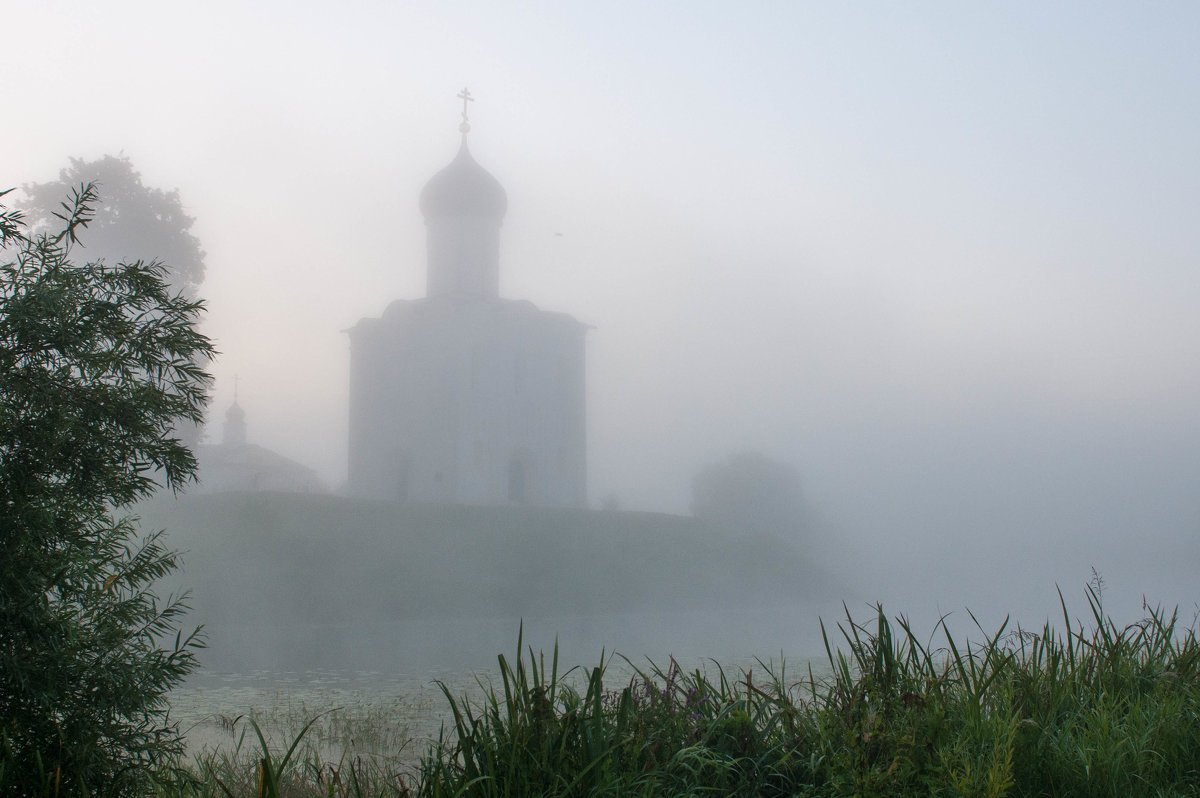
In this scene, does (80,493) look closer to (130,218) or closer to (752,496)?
(130,218)

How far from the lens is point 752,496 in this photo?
142 ft

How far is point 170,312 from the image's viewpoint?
520 centimetres

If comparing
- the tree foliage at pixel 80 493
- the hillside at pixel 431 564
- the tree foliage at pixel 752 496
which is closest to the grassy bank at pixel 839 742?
the tree foliage at pixel 80 493

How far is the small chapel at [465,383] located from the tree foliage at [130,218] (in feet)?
28.8

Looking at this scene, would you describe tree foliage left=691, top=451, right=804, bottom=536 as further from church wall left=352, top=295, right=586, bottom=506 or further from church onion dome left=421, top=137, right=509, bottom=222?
church onion dome left=421, top=137, right=509, bottom=222

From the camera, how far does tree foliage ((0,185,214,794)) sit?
4.36m

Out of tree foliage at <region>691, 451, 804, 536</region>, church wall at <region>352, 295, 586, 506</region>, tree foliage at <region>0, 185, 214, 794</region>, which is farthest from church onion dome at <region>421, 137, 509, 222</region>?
tree foliage at <region>0, 185, 214, 794</region>

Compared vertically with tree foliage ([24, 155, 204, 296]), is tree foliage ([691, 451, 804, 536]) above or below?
below

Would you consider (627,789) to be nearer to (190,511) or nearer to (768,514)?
(190,511)

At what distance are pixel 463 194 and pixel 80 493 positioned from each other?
3161cm

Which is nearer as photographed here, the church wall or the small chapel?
the small chapel

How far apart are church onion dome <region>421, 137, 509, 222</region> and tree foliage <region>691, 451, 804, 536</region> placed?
16.7m

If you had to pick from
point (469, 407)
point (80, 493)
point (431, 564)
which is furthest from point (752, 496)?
point (80, 493)

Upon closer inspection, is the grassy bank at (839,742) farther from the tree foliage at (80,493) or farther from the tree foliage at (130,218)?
the tree foliage at (130,218)
